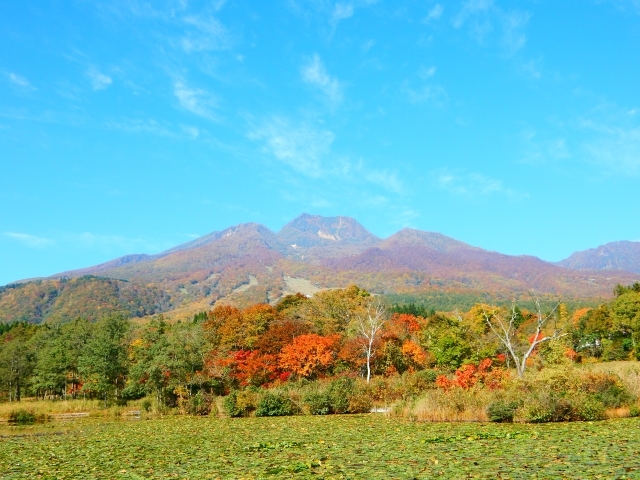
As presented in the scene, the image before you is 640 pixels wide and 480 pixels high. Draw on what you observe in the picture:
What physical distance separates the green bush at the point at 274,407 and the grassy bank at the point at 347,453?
10676mm

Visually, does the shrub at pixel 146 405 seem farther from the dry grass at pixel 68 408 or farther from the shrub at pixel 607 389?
the shrub at pixel 607 389

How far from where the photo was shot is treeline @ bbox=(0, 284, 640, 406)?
45719mm

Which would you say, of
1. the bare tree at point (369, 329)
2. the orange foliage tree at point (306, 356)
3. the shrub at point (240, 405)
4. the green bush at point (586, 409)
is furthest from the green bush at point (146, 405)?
the green bush at point (586, 409)

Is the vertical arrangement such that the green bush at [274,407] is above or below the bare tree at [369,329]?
below

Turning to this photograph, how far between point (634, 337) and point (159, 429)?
65.8 m

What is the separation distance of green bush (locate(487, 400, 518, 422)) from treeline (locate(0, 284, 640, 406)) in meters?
11.6

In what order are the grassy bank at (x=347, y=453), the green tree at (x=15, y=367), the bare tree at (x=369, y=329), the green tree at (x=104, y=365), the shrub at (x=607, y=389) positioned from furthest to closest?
1. the green tree at (x=15, y=367)
2. the green tree at (x=104, y=365)
3. the bare tree at (x=369, y=329)
4. the shrub at (x=607, y=389)
5. the grassy bank at (x=347, y=453)

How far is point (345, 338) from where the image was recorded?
5938 centimetres

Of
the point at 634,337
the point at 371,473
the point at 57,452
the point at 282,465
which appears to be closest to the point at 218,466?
the point at 282,465

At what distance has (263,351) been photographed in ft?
169

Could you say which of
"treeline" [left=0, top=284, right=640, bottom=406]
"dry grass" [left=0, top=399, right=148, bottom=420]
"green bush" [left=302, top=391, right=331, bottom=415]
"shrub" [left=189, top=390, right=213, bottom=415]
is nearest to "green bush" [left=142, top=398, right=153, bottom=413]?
"treeline" [left=0, top=284, right=640, bottom=406]

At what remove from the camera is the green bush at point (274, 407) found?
115 ft

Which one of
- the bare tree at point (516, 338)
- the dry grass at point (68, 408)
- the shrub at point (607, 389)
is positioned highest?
the bare tree at point (516, 338)

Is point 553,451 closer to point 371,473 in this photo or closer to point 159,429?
point 371,473
